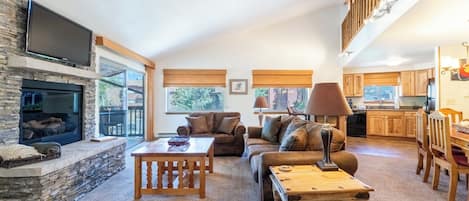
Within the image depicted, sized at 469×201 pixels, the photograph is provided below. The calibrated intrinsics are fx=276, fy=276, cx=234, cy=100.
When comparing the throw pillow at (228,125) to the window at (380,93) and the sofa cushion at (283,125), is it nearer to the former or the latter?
the sofa cushion at (283,125)

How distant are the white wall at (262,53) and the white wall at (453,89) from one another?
272cm

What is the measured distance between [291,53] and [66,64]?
5378 millimetres

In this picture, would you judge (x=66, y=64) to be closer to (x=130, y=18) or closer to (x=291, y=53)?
(x=130, y=18)

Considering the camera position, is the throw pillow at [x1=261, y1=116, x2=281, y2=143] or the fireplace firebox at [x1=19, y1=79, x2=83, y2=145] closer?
the fireplace firebox at [x1=19, y1=79, x2=83, y2=145]

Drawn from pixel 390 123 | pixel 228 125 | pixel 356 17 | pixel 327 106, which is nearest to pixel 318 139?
pixel 327 106

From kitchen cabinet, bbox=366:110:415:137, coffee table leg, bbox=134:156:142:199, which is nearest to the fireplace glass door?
coffee table leg, bbox=134:156:142:199

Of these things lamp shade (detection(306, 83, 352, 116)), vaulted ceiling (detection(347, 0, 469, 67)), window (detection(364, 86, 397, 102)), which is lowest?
lamp shade (detection(306, 83, 352, 116))

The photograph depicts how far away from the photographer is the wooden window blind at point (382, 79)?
25.6 feet

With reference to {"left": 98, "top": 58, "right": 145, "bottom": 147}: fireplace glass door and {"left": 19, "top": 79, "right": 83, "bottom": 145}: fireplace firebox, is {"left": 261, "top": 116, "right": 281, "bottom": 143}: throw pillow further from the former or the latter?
{"left": 98, "top": 58, "right": 145, "bottom": 147}: fireplace glass door

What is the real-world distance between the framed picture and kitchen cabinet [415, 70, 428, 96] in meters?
4.55

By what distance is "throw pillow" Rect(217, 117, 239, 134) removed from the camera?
520 cm

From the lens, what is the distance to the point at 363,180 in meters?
3.70

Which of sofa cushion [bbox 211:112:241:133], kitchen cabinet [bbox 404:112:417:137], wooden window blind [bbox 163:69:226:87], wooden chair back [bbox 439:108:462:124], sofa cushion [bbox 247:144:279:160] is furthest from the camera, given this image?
wooden window blind [bbox 163:69:226:87]

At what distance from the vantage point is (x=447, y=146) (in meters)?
2.89
